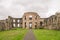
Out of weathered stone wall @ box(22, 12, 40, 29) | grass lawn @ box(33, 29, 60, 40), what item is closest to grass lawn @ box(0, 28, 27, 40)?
grass lawn @ box(33, 29, 60, 40)

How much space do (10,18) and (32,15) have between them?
41.4 ft

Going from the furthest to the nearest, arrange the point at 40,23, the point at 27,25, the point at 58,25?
the point at 40,23 < the point at 27,25 < the point at 58,25

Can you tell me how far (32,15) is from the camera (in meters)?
70.0

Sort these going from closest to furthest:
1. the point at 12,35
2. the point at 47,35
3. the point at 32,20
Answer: the point at 47,35, the point at 12,35, the point at 32,20

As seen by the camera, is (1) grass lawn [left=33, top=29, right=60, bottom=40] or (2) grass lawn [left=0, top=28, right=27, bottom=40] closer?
(1) grass lawn [left=33, top=29, right=60, bottom=40]

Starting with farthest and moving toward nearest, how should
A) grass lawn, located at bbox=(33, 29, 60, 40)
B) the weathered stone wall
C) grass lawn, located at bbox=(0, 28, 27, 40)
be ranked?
the weathered stone wall < grass lawn, located at bbox=(0, 28, 27, 40) < grass lawn, located at bbox=(33, 29, 60, 40)

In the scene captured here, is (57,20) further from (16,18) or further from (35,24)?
(16,18)

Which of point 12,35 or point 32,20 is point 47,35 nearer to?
point 12,35

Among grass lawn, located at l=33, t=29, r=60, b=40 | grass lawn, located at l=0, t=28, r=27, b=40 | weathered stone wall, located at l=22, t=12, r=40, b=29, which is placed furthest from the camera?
weathered stone wall, located at l=22, t=12, r=40, b=29

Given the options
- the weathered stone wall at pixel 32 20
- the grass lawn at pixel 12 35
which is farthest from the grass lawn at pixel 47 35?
the weathered stone wall at pixel 32 20

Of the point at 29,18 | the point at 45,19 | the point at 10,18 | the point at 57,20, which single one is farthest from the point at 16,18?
the point at 57,20

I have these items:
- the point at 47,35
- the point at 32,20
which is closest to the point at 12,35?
the point at 47,35

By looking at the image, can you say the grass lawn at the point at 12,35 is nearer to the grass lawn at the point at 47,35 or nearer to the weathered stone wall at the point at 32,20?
the grass lawn at the point at 47,35

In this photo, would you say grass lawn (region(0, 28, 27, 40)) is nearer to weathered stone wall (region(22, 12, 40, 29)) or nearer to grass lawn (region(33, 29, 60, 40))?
grass lawn (region(33, 29, 60, 40))
